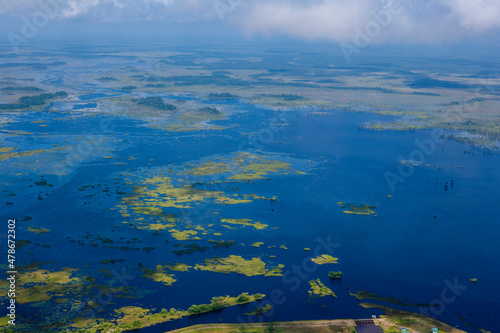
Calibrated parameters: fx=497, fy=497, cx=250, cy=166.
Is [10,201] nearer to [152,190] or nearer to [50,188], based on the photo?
[50,188]

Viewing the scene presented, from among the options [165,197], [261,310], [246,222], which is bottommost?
[261,310]

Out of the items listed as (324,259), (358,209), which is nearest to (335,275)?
(324,259)

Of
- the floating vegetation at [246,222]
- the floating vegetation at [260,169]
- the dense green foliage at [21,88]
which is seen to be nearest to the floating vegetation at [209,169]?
the floating vegetation at [260,169]

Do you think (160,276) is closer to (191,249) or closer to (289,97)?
(191,249)

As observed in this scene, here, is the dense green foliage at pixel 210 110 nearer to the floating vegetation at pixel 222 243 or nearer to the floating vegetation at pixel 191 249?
the floating vegetation at pixel 222 243

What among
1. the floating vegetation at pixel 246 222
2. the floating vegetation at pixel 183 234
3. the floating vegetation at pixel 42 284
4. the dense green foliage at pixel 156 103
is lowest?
the floating vegetation at pixel 42 284

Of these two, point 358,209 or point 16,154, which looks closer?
point 358,209
